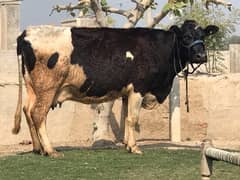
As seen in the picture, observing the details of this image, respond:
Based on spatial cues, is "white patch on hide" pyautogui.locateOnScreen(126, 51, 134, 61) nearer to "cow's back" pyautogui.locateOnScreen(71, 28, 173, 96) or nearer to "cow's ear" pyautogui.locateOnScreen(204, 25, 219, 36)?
"cow's back" pyautogui.locateOnScreen(71, 28, 173, 96)

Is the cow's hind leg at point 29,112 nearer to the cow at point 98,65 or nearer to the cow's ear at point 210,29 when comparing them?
the cow at point 98,65

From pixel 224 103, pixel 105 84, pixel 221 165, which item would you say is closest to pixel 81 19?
pixel 224 103

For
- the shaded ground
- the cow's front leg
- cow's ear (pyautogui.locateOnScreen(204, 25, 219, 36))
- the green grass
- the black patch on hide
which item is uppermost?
cow's ear (pyautogui.locateOnScreen(204, 25, 219, 36))

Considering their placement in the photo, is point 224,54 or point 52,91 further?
point 224,54

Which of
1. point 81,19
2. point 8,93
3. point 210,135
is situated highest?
point 81,19

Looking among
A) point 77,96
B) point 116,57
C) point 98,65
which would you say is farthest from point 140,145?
point 98,65

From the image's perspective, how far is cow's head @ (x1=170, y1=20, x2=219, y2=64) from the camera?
12.2 meters

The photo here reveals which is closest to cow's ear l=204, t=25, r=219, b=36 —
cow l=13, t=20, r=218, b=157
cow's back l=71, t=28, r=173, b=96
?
cow l=13, t=20, r=218, b=157

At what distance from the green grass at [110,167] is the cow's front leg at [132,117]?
0.16m

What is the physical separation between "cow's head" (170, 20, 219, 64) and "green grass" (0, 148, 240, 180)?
165 cm

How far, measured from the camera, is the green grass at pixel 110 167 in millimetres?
9586

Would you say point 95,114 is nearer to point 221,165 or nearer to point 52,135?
point 52,135

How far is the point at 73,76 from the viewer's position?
38.6 feet

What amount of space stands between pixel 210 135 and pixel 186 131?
567 millimetres
